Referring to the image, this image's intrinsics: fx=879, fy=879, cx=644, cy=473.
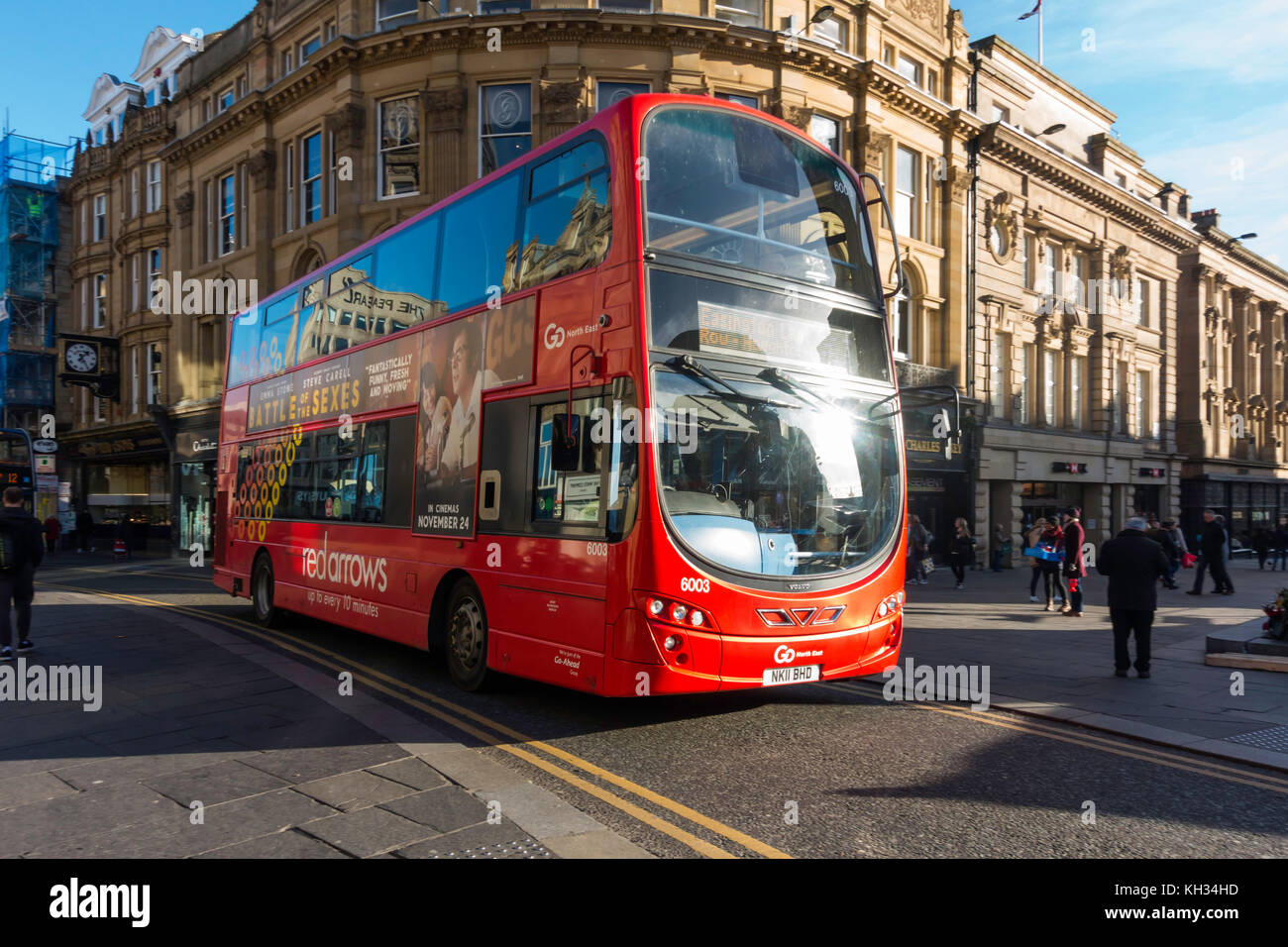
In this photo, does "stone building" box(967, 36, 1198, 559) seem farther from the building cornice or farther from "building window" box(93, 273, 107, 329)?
"building window" box(93, 273, 107, 329)

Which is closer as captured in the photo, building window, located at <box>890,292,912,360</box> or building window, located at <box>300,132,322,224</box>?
building window, located at <box>890,292,912,360</box>

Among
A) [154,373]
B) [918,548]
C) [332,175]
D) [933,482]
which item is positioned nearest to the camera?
[918,548]

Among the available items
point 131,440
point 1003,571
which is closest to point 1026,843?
point 1003,571

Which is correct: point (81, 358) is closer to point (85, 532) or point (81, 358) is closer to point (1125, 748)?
point (85, 532)

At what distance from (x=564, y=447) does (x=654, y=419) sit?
72 centimetres

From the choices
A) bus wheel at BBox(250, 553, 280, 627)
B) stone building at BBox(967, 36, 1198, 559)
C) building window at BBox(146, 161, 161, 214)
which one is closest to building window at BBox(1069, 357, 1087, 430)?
stone building at BBox(967, 36, 1198, 559)

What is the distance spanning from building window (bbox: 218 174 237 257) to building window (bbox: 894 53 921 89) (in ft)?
69.8

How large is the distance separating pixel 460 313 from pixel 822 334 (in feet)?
11.2

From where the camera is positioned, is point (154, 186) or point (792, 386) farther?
point (154, 186)

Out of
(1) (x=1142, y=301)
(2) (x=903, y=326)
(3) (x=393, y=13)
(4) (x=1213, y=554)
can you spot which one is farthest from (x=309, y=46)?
(1) (x=1142, y=301)

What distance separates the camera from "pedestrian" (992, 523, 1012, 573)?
25781 mm

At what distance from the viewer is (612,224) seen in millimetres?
6402

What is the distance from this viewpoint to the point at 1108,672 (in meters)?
9.53

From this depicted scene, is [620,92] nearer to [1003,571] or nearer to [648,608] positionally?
[1003,571]
